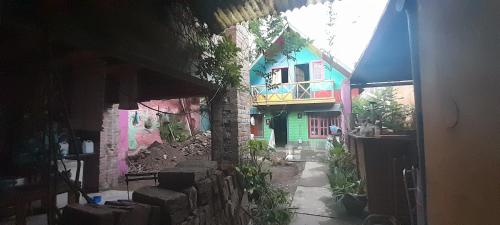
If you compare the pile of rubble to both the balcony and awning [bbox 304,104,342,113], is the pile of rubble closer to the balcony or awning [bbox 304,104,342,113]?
the balcony

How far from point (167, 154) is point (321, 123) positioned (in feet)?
30.2

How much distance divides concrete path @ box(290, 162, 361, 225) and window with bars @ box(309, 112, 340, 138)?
24.3 feet

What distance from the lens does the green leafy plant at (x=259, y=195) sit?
15.2ft

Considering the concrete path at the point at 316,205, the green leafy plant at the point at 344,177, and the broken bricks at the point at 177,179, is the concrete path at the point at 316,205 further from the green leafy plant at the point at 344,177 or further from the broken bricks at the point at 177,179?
the broken bricks at the point at 177,179

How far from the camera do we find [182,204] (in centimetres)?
280

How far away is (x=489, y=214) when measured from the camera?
40.3 inches

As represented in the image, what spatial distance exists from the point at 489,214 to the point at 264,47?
4.52 m

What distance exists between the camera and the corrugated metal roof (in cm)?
318

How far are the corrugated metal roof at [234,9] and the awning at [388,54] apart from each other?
774 mm

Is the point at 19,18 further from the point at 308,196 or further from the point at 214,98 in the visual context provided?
the point at 308,196

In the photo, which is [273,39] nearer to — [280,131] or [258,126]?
[258,126]

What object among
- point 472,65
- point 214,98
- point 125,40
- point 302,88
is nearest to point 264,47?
point 214,98

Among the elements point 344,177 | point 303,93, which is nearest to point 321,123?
point 303,93

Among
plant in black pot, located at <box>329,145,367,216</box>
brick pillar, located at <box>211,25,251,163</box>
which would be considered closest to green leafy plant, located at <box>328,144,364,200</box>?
plant in black pot, located at <box>329,145,367,216</box>
